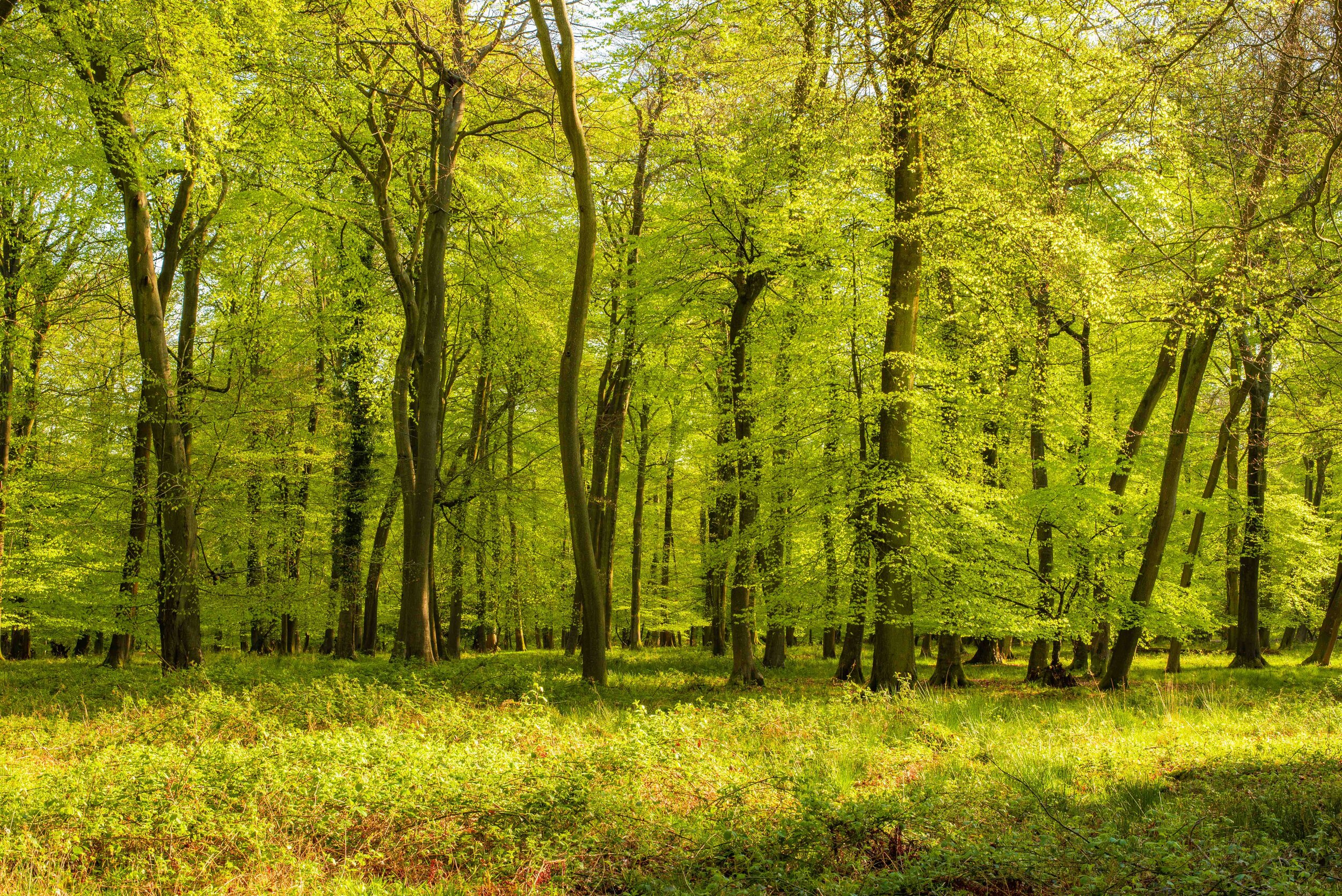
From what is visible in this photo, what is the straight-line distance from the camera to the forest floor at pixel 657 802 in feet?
13.6

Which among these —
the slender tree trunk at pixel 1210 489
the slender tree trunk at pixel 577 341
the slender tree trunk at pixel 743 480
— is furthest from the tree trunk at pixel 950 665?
the slender tree trunk at pixel 577 341

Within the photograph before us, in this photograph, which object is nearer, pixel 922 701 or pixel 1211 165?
pixel 922 701

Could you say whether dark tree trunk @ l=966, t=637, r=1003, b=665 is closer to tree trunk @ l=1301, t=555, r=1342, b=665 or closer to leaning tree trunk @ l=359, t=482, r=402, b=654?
tree trunk @ l=1301, t=555, r=1342, b=665

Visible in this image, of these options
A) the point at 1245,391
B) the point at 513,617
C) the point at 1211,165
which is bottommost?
the point at 513,617

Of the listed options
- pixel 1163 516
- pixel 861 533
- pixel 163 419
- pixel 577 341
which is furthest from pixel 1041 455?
pixel 163 419

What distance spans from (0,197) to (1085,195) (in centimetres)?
1998

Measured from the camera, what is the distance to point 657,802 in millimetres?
5375

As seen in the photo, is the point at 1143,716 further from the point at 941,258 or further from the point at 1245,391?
the point at 1245,391

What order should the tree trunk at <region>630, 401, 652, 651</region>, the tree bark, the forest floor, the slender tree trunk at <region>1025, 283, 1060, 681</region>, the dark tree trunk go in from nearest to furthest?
the forest floor, the tree bark, the slender tree trunk at <region>1025, 283, 1060, 681</region>, the dark tree trunk, the tree trunk at <region>630, 401, 652, 651</region>

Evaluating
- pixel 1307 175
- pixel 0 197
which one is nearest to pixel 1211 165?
pixel 1307 175

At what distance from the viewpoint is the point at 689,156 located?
1401cm

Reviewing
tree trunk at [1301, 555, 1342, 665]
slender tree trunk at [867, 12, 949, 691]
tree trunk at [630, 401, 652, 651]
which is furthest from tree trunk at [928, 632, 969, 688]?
tree trunk at [630, 401, 652, 651]

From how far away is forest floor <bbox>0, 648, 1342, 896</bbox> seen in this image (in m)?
4.16

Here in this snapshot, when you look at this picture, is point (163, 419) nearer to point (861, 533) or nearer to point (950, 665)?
point (861, 533)
